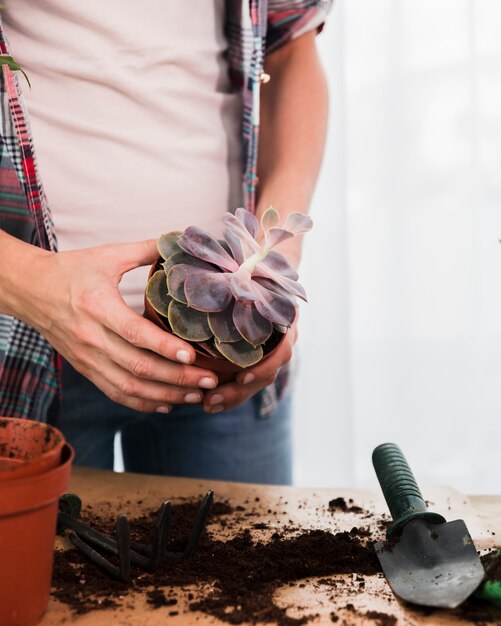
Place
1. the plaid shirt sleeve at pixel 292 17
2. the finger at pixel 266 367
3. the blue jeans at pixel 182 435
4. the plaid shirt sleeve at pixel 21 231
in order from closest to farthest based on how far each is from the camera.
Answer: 1. the finger at pixel 266 367
2. the plaid shirt sleeve at pixel 21 231
3. the blue jeans at pixel 182 435
4. the plaid shirt sleeve at pixel 292 17

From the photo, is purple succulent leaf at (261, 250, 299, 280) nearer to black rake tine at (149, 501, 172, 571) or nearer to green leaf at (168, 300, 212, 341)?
green leaf at (168, 300, 212, 341)

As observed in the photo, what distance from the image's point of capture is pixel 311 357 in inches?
88.1

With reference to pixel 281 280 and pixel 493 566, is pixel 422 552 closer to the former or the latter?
pixel 493 566

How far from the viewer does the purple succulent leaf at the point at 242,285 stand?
0.68m

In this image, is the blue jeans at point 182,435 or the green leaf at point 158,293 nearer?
the green leaf at point 158,293

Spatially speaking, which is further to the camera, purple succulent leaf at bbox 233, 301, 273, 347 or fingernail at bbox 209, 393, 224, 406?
fingernail at bbox 209, 393, 224, 406

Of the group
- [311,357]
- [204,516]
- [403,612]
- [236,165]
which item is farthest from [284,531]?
[311,357]

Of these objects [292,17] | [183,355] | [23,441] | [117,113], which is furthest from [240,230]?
[292,17]

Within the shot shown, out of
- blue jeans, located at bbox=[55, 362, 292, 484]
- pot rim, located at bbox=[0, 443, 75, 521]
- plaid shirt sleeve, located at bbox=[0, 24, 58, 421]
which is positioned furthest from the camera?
blue jeans, located at bbox=[55, 362, 292, 484]

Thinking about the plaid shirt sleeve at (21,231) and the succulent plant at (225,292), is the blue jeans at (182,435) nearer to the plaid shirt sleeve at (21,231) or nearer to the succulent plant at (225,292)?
the plaid shirt sleeve at (21,231)

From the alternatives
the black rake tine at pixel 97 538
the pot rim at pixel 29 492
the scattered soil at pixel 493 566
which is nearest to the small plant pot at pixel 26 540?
the pot rim at pixel 29 492

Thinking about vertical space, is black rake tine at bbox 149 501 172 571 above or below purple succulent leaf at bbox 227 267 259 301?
below

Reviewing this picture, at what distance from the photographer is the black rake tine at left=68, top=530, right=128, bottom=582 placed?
690mm

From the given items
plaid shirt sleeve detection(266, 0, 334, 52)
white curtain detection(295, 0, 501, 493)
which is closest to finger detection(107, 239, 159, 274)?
plaid shirt sleeve detection(266, 0, 334, 52)
